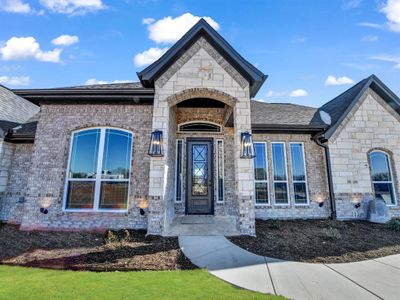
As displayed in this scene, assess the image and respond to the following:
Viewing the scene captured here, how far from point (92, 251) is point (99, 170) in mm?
2746

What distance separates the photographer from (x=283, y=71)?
938 centimetres

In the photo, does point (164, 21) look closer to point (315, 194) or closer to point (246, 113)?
point (246, 113)

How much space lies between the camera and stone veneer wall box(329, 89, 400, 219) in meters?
7.40

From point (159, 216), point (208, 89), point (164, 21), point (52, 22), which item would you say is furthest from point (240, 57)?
point (52, 22)

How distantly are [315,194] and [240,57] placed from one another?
18.6 feet

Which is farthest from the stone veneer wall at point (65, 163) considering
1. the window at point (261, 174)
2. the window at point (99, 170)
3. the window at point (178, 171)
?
the window at point (261, 174)

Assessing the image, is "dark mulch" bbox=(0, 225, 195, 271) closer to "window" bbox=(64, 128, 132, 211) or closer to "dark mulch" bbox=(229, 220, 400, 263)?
"window" bbox=(64, 128, 132, 211)

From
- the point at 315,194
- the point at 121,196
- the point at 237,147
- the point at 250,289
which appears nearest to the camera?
the point at 250,289

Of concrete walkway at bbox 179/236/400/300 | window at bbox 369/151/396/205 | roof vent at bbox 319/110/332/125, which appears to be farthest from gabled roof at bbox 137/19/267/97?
window at bbox 369/151/396/205

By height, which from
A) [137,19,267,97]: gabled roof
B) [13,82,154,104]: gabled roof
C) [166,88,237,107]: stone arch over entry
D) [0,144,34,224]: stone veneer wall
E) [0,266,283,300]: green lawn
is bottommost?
[0,266,283,300]: green lawn

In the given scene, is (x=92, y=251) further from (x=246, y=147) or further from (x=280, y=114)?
(x=280, y=114)

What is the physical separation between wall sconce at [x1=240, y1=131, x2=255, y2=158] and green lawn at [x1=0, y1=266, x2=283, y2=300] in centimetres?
303

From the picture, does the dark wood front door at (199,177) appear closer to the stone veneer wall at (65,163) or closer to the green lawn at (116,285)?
the stone veneer wall at (65,163)

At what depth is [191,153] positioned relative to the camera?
25.9ft
